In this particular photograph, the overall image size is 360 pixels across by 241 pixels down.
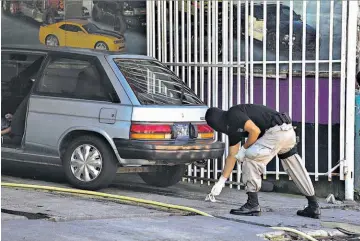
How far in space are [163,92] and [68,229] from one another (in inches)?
127

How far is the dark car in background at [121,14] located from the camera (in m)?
11.2

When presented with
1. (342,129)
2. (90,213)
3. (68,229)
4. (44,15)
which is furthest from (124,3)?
(68,229)

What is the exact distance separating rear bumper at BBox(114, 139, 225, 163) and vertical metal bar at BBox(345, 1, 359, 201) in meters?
2.14

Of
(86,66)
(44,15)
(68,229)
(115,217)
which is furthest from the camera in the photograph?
(44,15)

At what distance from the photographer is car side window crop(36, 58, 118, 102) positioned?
921 centimetres

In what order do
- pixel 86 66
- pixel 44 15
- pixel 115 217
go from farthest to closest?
pixel 44 15 < pixel 86 66 < pixel 115 217

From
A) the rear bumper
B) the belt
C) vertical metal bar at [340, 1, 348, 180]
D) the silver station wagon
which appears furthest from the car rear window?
vertical metal bar at [340, 1, 348, 180]

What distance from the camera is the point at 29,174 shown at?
10.3 metres

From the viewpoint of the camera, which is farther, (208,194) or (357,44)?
(357,44)

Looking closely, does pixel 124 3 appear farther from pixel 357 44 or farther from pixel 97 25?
pixel 357 44

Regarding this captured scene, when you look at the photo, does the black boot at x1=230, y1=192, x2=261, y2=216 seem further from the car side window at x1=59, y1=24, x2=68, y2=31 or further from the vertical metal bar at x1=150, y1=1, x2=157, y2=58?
the car side window at x1=59, y1=24, x2=68, y2=31

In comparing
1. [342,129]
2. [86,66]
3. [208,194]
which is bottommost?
[208,194]

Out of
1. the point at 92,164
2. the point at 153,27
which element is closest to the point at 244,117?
the point at 92,164

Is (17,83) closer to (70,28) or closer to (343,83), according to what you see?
(70,28)
